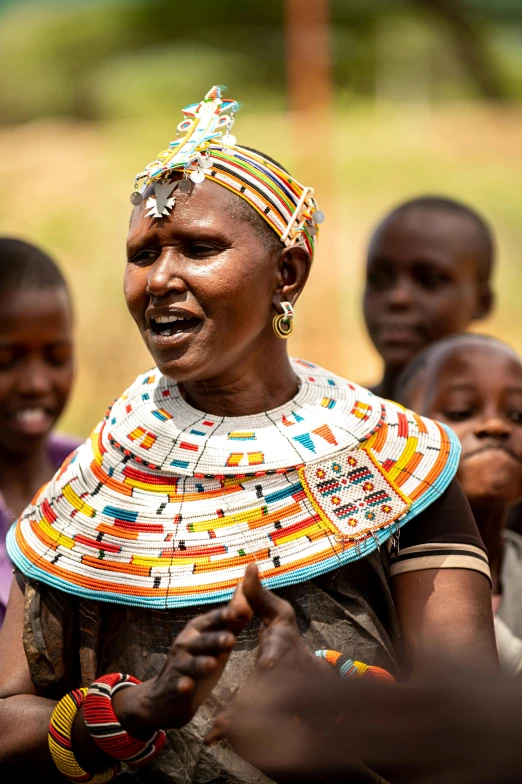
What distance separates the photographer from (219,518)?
2555mm

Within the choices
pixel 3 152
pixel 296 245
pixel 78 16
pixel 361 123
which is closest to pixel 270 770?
pixel 296 245

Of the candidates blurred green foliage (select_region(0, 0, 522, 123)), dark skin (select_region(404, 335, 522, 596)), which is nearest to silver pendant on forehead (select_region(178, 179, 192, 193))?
dark skin (select_region(404, 335, 522, 596))

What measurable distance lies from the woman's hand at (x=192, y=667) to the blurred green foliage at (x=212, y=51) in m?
16.0

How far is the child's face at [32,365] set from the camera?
411cm

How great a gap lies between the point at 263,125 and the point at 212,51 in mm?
3805

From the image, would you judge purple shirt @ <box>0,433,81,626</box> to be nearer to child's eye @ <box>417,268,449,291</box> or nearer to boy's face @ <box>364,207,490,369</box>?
boy's face @ <box>364,207,490,369</box>

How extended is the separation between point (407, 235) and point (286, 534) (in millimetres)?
2851

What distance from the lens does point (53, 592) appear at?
104 inches

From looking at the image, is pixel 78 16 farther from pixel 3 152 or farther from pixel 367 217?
pixel 367 217

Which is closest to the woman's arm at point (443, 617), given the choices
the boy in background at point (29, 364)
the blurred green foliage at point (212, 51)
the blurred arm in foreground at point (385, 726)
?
the blurred arm in foreground at point (385, 726)

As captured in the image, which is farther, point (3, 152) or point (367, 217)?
point (3, 152)

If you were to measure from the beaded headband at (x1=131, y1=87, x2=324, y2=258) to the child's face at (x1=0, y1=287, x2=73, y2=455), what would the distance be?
156cm

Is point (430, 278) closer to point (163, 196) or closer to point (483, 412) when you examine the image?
point (483, 412)

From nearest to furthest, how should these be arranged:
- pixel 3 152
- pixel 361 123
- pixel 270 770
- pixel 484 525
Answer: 1. pixel 270 770
2. pixel 484 525
3. pixel 3 152
4. pixel 361 123
